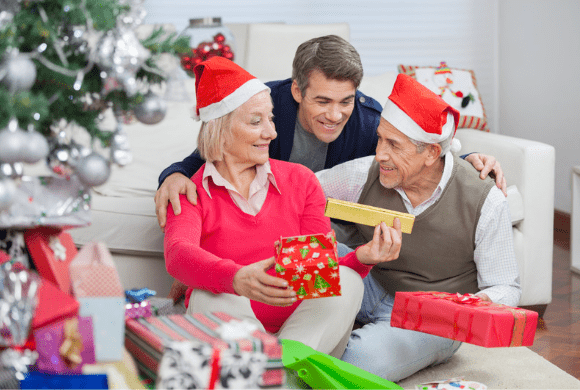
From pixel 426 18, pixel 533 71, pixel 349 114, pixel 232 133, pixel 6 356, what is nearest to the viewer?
pixel 6 356

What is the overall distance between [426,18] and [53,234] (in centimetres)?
404

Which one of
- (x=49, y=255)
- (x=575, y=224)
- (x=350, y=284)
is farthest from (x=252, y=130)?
(x=575, y=224)

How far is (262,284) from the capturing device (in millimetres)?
1441

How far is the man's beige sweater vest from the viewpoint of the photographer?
190 centimetres

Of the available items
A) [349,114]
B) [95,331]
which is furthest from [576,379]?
[95,331]

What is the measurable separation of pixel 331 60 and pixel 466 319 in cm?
95

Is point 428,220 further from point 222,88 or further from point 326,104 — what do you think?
point 222,88

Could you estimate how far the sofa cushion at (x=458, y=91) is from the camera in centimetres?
326

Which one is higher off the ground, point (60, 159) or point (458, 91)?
point (60, 159)

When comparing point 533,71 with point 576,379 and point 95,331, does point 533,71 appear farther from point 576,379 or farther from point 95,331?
point 95,331

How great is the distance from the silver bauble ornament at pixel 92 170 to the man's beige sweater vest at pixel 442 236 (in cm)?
113

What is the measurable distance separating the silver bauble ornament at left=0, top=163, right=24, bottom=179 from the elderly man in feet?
3.75

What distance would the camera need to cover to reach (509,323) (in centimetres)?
157

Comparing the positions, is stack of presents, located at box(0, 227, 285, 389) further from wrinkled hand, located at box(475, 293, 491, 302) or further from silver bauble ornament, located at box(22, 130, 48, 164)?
wrinkled hand, located at box(475, 293, 491, 302)
